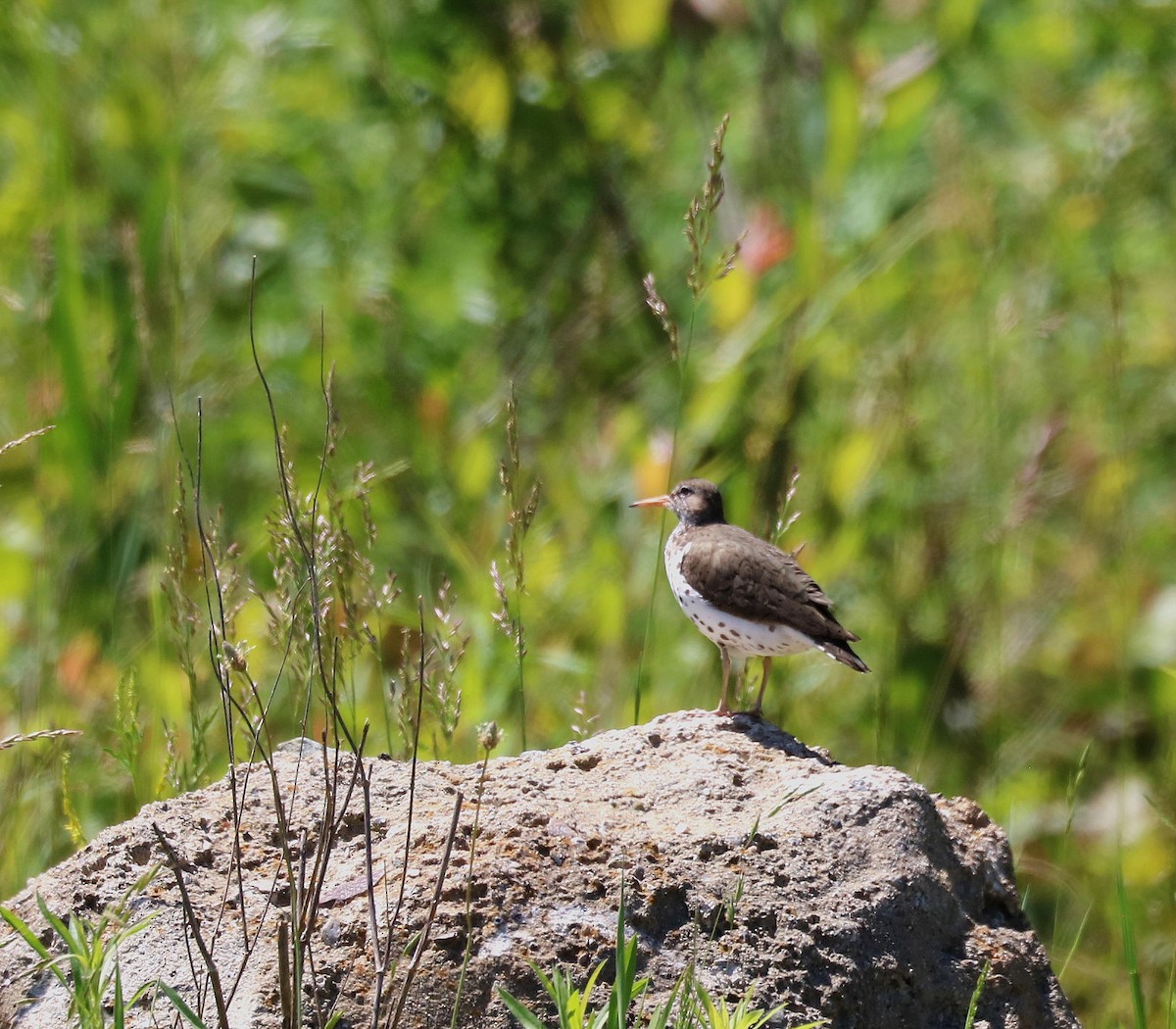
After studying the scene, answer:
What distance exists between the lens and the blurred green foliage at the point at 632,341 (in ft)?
19.4

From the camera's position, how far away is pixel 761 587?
173 inches

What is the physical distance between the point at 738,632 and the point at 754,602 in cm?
10

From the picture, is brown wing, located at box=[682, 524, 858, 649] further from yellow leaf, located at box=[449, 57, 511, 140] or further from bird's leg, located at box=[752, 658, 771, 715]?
yellow leaf, located at box=[449, 57, 511, 140]

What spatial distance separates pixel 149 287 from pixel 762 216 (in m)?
2.28

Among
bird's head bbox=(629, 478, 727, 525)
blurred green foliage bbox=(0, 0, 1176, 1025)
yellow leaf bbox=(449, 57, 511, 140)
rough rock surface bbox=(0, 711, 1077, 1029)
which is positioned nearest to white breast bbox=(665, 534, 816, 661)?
bird's head bbox=(629, 478, 727, 525)

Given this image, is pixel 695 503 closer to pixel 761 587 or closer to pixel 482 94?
pixel 761 587

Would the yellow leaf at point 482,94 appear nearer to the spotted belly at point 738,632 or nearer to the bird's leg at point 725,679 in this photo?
the spotted belly at point 738,632

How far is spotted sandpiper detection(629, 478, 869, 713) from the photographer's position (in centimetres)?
435

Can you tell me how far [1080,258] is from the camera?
26.7 ft

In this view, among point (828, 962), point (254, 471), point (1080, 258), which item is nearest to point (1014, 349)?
point (1080, 258)

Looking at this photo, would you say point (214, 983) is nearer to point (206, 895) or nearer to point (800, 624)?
point (206, 895)

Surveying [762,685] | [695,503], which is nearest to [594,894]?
[762,685]

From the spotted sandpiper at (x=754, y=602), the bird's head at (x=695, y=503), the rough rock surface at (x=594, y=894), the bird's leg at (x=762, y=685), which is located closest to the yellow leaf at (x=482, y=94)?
the bird's head at (x=695, y=503)

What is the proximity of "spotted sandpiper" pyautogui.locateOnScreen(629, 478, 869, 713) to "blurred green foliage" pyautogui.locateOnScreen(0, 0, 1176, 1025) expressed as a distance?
887mm
